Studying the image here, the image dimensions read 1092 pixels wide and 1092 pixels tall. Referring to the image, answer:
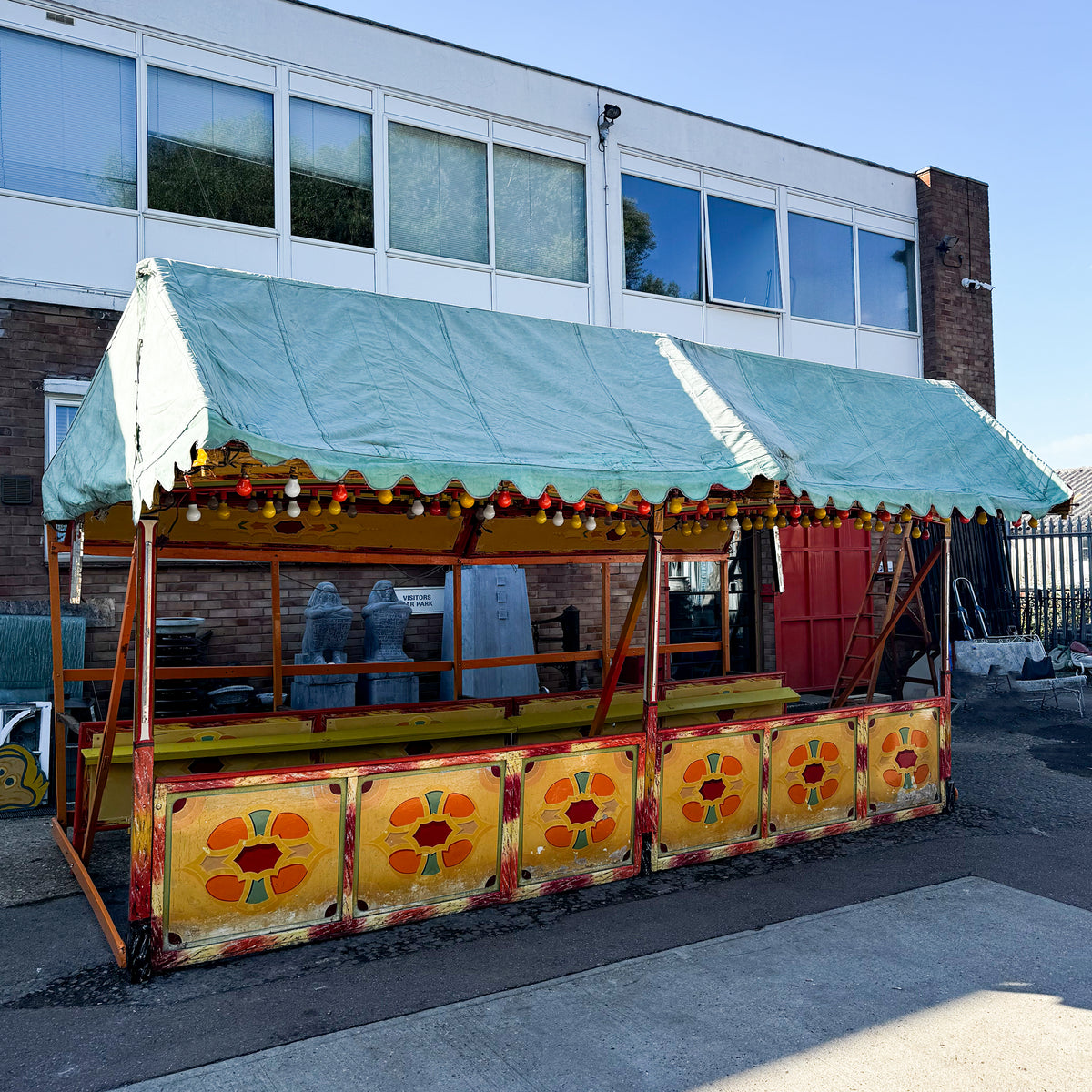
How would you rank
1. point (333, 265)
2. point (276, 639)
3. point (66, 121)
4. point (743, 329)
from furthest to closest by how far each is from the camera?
point (743, 329) → point (333, 265) → point (66, 121) → point (276, 639)

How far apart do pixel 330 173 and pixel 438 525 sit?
483 cm

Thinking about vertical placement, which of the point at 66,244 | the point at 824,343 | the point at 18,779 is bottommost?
the point at 18,779

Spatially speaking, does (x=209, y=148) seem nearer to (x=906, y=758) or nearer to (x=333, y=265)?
(x=333, y=265)

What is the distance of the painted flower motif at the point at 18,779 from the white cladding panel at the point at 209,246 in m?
4.53

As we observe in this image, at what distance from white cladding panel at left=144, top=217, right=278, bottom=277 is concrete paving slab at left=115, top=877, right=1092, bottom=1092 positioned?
24.1 feet

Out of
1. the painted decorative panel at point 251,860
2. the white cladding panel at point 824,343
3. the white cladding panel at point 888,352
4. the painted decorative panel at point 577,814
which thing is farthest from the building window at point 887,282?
the painted decorative panel at point 251,860

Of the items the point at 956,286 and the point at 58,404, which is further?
the point at 956,286

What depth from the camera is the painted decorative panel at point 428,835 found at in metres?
4.63

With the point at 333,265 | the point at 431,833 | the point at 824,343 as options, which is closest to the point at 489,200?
the point at 333,265

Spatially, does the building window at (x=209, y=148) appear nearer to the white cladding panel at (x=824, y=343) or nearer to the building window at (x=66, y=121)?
the building window at (x=66, y=121)

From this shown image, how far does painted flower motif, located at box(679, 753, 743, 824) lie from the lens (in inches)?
221

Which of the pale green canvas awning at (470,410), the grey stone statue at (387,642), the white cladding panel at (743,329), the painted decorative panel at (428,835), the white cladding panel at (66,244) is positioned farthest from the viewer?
the white cladding panel at (743,329)

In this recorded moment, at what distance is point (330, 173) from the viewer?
970cm

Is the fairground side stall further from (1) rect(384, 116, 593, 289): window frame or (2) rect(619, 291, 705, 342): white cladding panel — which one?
(2) rect(619, 291, 705, 342): white cladding panel
